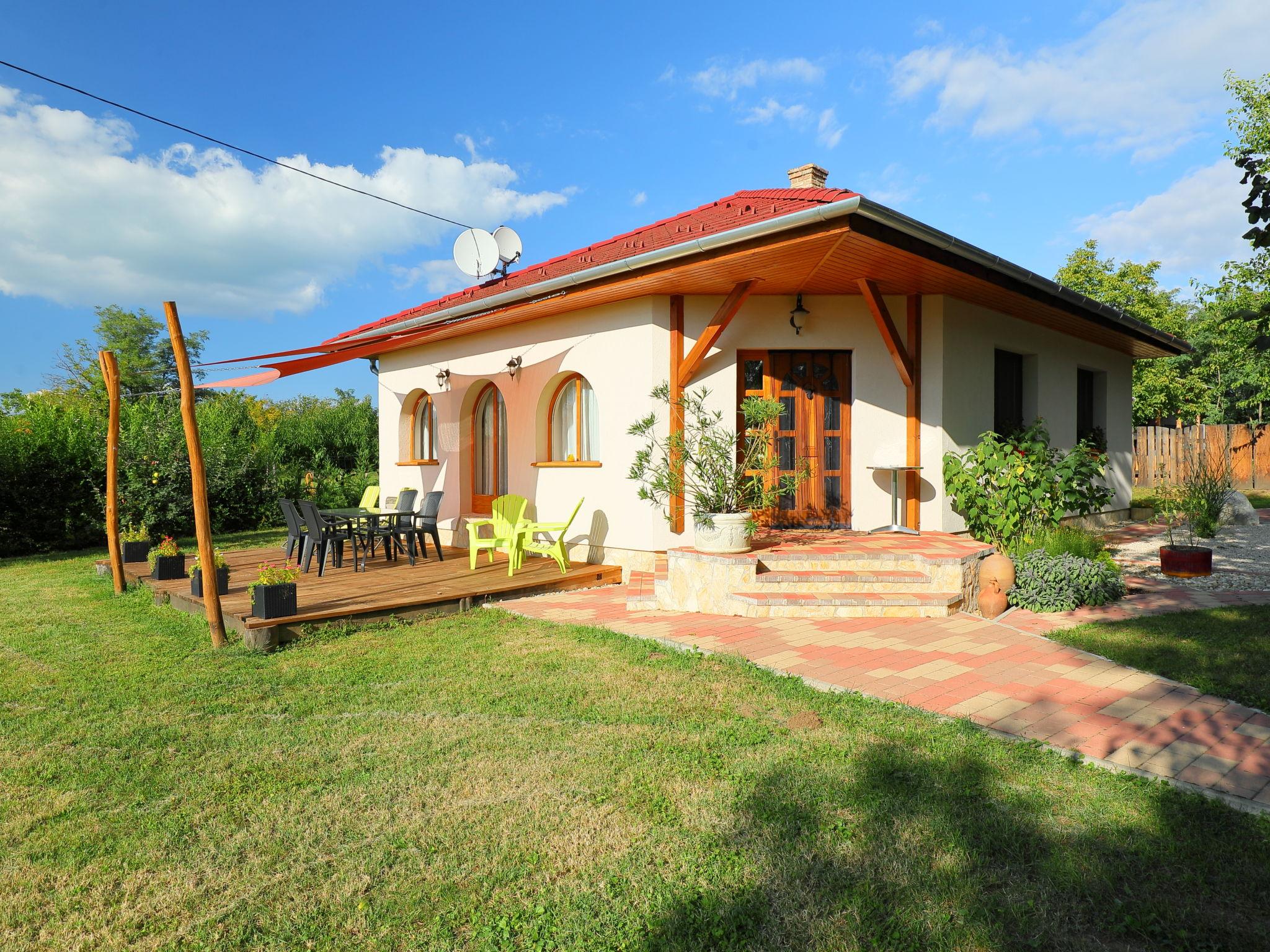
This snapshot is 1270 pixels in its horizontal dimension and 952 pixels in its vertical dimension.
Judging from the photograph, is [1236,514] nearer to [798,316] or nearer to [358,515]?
[798,316]

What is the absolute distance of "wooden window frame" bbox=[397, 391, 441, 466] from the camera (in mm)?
11547

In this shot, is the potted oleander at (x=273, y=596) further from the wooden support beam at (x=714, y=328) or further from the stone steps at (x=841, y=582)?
the wooden support beam at (x=714, y=328)

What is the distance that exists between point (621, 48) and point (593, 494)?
305 inches

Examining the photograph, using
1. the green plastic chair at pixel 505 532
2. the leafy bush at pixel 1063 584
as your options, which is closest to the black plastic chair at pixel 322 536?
the green plastic chair at pixel 505 532

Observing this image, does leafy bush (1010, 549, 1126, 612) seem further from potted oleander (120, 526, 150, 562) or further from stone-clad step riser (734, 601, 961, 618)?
potted oleander (120, 526, 150, 562)

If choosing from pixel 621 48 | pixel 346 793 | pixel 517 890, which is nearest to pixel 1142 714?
pixel 517 890

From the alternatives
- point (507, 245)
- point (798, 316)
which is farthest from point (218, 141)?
point (798, 316)

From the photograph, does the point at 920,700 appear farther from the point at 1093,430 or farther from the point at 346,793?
the point at 1093,430

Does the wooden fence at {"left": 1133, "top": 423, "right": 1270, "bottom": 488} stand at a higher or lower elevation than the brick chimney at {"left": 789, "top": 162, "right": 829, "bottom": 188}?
lower

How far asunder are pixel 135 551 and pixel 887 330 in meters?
9.57

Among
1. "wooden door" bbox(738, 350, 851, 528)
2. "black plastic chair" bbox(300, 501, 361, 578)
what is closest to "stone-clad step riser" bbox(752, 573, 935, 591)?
"wooden door" bbox(738, 350, 851, 528)

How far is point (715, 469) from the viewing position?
7008 millimetres

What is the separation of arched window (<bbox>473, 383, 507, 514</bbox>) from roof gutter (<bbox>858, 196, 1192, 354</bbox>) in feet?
19.9

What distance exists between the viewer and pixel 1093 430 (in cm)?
1216
